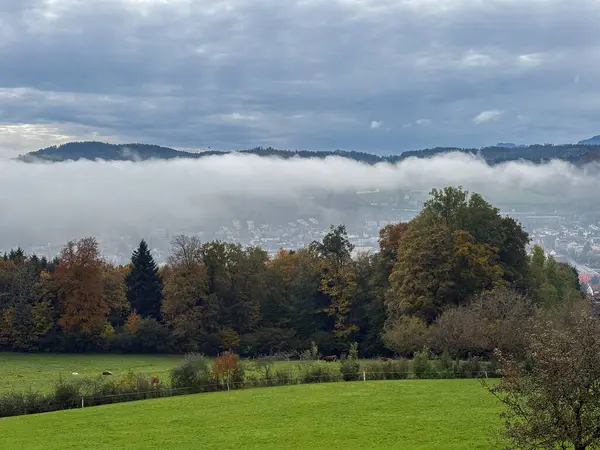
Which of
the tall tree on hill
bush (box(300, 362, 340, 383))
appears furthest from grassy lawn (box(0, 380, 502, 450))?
the tall tree on hill

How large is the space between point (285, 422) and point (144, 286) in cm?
5069

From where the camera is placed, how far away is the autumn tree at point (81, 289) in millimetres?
68500

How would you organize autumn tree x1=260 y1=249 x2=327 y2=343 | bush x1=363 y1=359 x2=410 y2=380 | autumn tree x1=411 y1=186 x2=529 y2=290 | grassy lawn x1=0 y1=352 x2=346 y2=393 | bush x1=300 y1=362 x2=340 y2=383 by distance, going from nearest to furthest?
1. bush x1=300 y1=362 x2=340 y2=383
2. bush x1=363 y1=359 x2=410 y2=380
3. grassy lawn x1=0 y1=352 x2=346 y2=393
4. autumn tree x1=411 y1=186 x2=529 y2=290
5. autumn tree x1=260 y1=249 x2=327 y2=343

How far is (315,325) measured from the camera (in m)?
69.5

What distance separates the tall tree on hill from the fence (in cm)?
3645

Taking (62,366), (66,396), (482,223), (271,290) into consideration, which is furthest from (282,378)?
(271,290)

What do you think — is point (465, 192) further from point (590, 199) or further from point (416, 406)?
point (590, 199)

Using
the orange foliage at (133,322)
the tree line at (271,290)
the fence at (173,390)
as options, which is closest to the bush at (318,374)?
the fence at (173,390)

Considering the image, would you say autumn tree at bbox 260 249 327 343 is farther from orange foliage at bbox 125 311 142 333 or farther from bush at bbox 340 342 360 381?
bush at bbox 340 342 360 381

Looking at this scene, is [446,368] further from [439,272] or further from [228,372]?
[228,372]

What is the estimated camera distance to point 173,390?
4041 cm

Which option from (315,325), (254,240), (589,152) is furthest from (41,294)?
(589,152)

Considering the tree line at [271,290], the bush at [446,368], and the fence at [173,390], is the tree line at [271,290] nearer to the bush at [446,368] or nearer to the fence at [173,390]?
the bush at [446,368]

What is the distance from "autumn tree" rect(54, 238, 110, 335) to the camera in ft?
225
